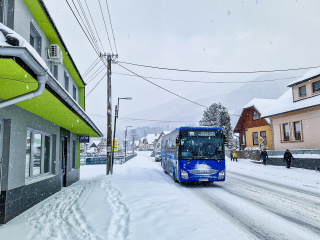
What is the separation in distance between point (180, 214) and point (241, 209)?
214 centimetres

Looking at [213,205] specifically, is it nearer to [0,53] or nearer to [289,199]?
[289,199]

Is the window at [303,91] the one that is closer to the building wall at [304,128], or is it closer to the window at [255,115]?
the building wall at [304,128]

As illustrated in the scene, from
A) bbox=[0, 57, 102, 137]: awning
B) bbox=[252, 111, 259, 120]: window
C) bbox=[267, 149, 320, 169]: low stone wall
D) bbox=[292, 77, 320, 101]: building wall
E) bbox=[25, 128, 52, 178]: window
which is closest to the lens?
bbox=[0, 57, 102, 137]: awning

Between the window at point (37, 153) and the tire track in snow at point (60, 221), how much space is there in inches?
51.0

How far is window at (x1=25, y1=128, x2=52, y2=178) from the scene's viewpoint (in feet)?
26.4

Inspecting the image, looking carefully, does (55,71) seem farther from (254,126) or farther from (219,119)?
(219,119)

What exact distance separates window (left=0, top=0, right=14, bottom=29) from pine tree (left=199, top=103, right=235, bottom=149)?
39.3 metres

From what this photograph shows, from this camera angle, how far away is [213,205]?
756 centimetres

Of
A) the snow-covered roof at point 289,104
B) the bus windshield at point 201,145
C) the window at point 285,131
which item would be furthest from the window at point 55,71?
the window at point 285,131

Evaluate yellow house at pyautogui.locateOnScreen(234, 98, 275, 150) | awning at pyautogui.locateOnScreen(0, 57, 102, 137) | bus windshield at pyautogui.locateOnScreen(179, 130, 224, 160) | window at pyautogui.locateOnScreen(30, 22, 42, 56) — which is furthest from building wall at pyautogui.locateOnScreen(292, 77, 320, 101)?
window at pyautogui.locateOnScreen(30, 22, 42, 56)

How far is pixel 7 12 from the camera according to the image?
619 centimetres

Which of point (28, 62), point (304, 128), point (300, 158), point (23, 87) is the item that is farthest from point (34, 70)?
point (304, 128)

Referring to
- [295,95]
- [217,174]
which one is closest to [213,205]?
[217,174]

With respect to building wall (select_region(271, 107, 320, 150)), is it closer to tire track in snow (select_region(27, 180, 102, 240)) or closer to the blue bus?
the blue bus
